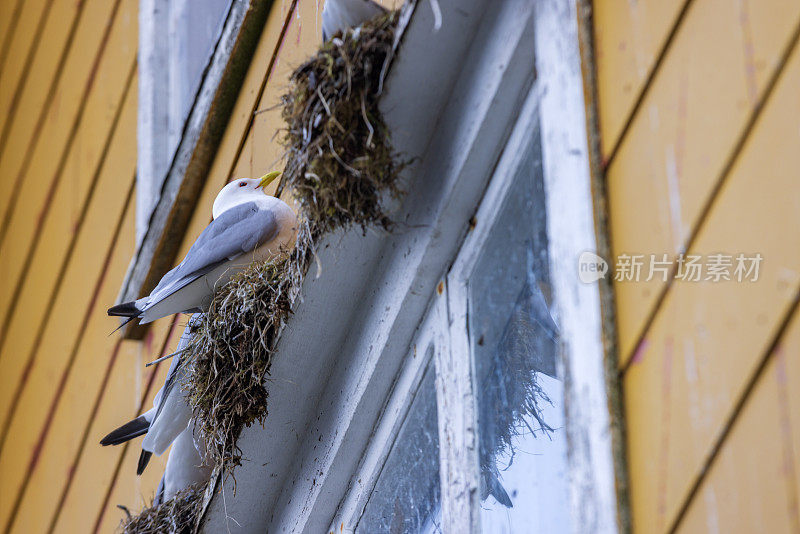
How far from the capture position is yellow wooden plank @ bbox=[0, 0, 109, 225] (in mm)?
3850

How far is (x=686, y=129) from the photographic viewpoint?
4.69 ft

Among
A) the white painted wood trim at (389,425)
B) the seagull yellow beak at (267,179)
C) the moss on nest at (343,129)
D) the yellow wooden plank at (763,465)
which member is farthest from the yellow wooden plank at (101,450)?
the yellow wooden plank at (763,465)

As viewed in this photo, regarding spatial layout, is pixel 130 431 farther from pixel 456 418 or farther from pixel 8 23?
pixel 8 23

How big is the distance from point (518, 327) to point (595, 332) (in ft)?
1.18

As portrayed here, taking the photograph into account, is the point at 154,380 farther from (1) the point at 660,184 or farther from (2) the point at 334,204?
(1) the point at 660,184

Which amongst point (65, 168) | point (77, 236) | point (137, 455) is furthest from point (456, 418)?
Answer: point (65, 168)

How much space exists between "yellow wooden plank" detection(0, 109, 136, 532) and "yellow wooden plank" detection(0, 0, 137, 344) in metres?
0.07

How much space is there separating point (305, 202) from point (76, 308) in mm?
1937

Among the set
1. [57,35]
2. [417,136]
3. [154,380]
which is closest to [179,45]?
[57,35]

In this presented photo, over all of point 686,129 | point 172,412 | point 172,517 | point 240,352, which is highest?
point 686,129

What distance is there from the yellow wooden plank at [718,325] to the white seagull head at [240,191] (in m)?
1.44

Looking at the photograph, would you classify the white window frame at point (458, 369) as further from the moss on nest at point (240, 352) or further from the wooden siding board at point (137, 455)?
the wooden siding board at point (137, 455)

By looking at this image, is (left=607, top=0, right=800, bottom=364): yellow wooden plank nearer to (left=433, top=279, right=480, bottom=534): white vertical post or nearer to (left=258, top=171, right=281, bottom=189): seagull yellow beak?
(left=433, top=279, right=480, bottom=534): white vertical post

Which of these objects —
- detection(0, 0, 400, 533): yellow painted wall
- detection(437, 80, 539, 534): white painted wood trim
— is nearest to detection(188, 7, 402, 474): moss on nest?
detection(437, 80, 539, 534): white painted wood trim
